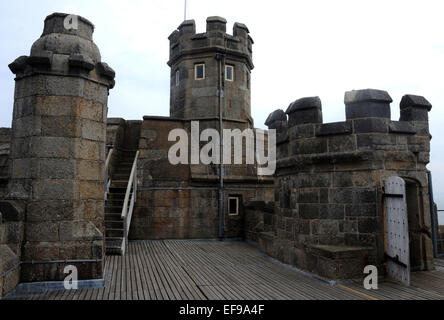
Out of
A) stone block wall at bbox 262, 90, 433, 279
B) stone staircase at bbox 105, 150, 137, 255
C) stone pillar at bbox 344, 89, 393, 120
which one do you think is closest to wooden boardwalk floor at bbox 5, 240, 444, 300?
stone staircase at bbox 105, 150, 137, 255

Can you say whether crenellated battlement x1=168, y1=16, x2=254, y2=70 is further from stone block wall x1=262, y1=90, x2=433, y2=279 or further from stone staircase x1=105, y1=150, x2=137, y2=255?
stone block wall x1=262, y1=90, x2=433, y2=279

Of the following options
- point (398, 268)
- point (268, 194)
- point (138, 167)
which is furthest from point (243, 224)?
point (398, 268)

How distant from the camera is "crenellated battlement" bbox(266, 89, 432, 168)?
6.71m

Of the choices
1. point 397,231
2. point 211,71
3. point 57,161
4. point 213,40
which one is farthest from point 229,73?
point 397,231

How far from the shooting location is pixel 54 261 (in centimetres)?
571

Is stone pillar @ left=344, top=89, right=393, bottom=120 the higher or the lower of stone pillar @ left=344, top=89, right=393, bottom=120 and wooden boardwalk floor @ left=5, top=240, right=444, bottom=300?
the higher

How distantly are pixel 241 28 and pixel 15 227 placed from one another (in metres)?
11.1

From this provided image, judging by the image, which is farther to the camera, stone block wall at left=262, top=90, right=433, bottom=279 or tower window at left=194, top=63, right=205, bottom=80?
tower window at left=194, top=63, right=205, bottom=80

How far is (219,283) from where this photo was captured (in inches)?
245

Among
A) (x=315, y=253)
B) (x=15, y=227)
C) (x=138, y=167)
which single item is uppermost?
(x=138, y=167)

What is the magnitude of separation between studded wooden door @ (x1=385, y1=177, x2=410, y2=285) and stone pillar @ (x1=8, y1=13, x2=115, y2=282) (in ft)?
18.1

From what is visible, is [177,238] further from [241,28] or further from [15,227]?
[241,28]

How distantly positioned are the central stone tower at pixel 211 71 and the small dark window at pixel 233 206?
316 centimetres

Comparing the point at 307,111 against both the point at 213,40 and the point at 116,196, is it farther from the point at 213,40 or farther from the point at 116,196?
the point at 116,196
